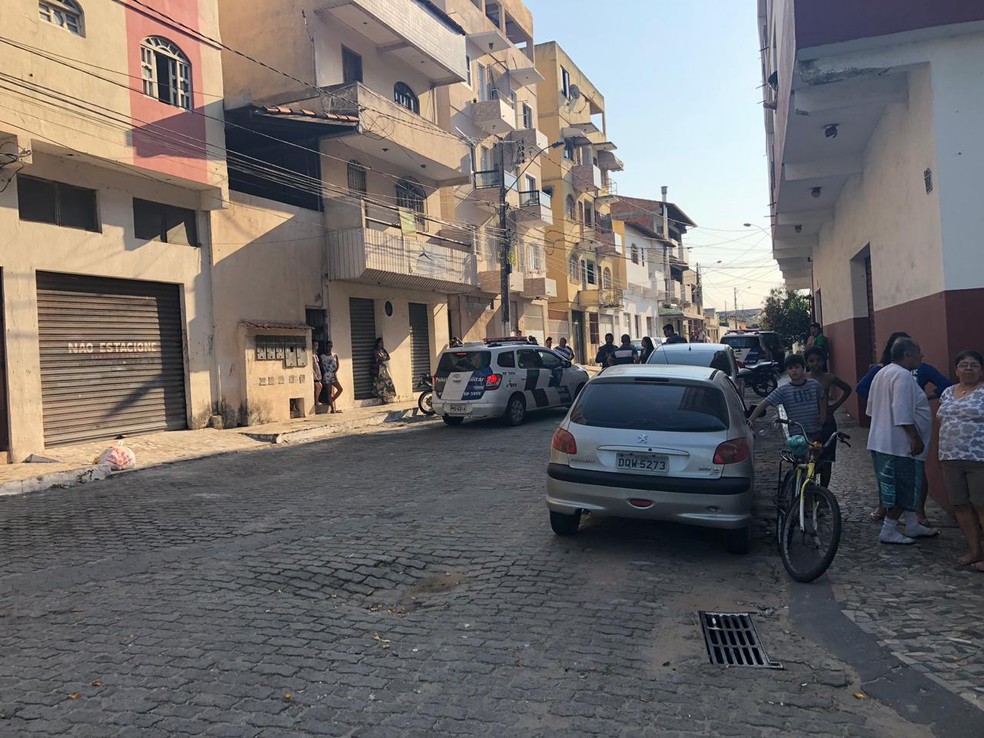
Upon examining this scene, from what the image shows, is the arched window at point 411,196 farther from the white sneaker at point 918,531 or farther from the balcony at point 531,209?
the white sneaker at point 918,531

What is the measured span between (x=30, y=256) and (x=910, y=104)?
13135mm

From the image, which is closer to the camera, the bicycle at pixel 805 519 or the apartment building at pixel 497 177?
the bicycle at pixel 805 519

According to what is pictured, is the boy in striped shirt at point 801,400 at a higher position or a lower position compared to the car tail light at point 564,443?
higher

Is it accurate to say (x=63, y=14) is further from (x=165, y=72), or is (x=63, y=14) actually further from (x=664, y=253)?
(x=664, y=253)

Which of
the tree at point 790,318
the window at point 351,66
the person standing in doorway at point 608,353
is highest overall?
the window at point 351,66

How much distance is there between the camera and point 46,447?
1259 cm

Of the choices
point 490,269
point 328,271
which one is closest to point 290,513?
point 328,271

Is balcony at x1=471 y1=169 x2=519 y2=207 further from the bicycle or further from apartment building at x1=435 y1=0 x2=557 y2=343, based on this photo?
the bicycle

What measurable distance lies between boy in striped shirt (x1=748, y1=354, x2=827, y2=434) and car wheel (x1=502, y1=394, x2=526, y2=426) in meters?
8.63

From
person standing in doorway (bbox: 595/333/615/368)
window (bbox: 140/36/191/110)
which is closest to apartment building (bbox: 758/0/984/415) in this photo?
person standing in doorway (bbox: 595/333/615/368)

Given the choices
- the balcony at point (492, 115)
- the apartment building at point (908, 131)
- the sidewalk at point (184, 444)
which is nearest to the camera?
the apartment building at point (908, 131)

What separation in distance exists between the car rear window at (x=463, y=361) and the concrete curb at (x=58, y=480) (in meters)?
6.65

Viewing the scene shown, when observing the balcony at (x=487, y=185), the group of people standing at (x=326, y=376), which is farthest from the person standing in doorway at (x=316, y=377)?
the balcony at (x=487, y=185)

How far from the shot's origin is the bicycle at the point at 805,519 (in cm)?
516
